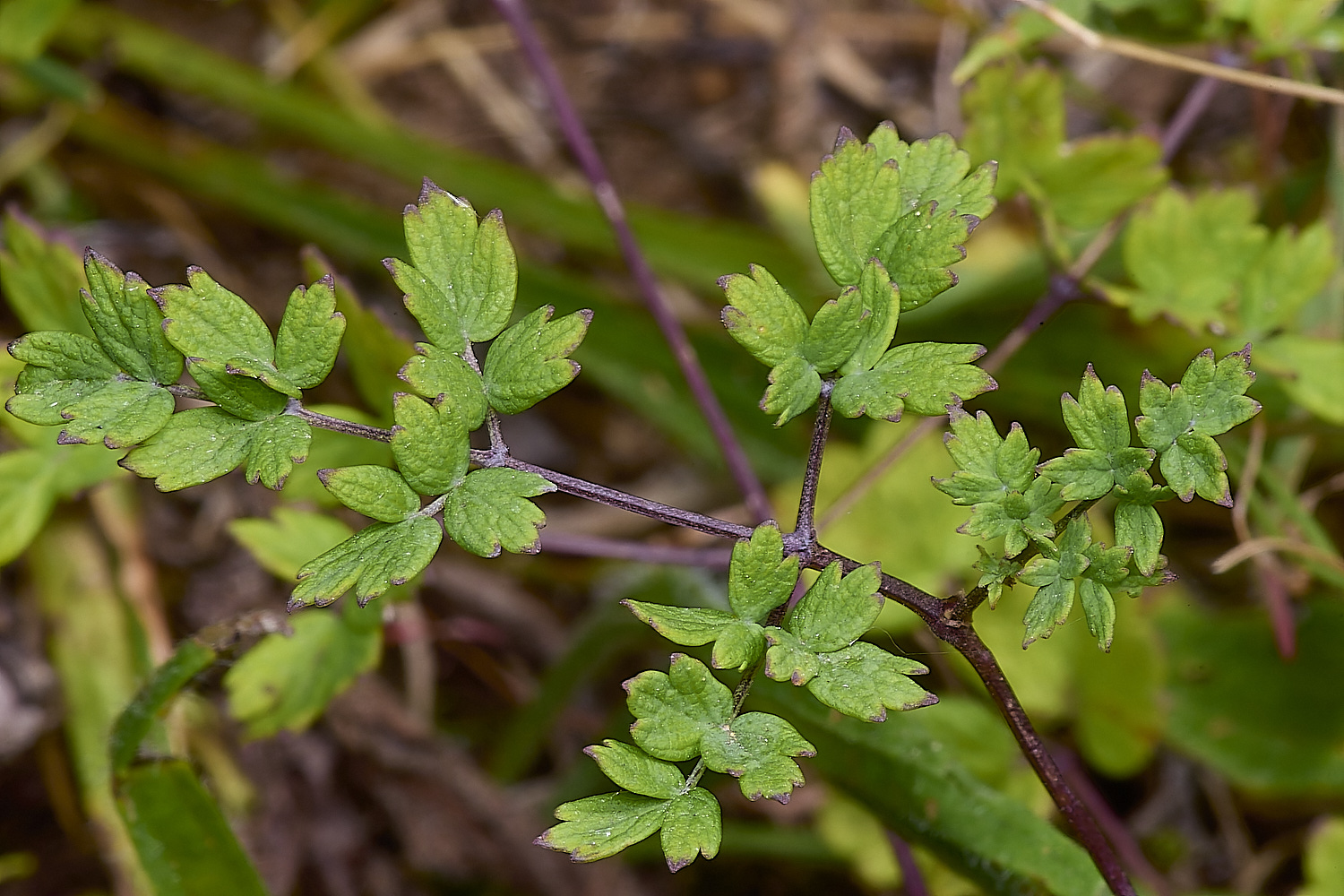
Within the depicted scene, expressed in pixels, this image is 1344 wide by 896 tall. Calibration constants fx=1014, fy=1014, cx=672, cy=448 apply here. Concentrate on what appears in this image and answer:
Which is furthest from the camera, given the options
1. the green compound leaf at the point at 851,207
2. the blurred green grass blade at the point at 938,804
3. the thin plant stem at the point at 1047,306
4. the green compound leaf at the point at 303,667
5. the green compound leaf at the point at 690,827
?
the thin plant stem at the point at 1047,306

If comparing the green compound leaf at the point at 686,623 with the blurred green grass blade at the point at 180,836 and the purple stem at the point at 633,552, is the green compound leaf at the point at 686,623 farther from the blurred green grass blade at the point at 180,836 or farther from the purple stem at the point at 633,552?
the blurred green grass blade at the point at 180,836

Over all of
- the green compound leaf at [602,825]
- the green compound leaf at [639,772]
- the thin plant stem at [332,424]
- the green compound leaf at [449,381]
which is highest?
the green compound leaf at [449,381]

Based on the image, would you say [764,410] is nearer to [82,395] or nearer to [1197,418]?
[1197,418]

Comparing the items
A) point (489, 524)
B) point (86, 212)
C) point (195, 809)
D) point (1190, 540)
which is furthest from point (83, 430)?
point (1190, 540)

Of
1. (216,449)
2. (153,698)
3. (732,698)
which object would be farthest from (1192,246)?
(153,698)

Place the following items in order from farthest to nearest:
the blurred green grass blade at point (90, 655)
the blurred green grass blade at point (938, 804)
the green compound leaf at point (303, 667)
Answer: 1. the blurred green grass blade at point (90, 655)
2. the green compound leaf at point (303, 667)
3. the blurred green grass blade at point (938, 804)

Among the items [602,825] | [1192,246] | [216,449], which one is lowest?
[602,825]

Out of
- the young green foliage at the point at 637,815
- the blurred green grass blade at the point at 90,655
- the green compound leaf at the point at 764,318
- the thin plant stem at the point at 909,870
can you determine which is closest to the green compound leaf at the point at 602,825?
the young green foliage at the point at 637,815
